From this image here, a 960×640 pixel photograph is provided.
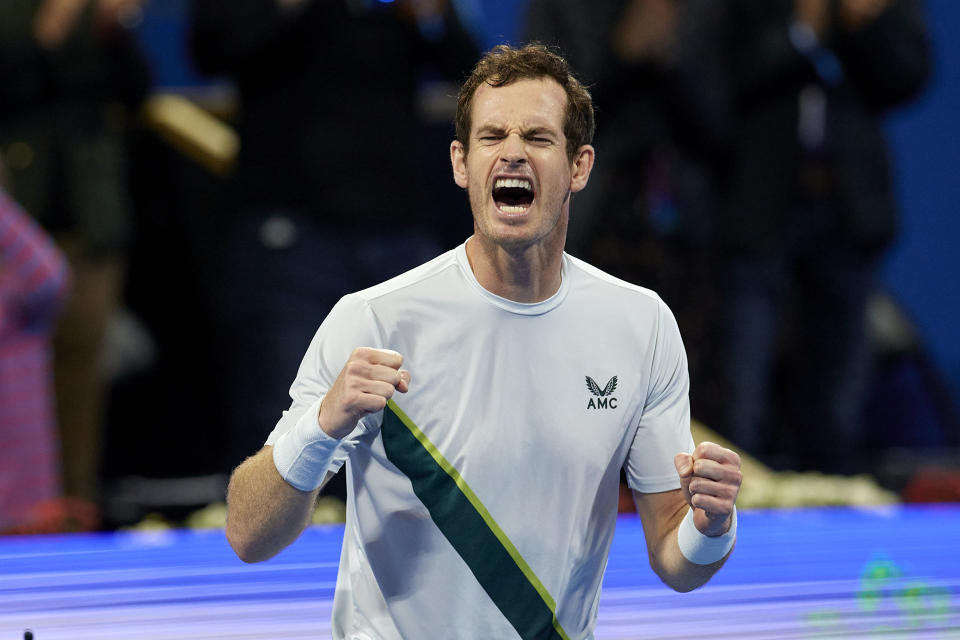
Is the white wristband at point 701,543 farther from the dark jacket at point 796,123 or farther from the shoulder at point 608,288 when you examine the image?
the dark jacket at point 796,123

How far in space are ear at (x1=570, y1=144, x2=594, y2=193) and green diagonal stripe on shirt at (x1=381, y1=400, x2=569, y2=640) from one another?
1.67 ft

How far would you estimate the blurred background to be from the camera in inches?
186

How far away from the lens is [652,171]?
566cm

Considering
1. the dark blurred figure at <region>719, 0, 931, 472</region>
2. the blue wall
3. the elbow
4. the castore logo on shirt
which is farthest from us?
the blue wall

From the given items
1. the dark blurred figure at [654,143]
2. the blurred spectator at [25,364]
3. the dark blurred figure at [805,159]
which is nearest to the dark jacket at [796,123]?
the dark blurred figure at [805,159]

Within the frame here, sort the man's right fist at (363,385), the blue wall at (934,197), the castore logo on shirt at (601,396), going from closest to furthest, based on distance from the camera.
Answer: the man's right fist at (363,385), the castore logo on shirt at (601,396), the blue wall at (934,197)

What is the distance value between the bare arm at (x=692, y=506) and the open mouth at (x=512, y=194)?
0.51m

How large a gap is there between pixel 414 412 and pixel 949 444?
184 inches

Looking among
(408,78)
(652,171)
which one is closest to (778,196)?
(652,171)

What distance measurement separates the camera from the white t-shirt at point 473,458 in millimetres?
2512

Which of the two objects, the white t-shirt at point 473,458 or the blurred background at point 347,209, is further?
the blurred background at point 347,209

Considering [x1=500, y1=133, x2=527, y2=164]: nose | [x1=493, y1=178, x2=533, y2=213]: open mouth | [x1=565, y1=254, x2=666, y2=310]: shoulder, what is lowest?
[x1=565, y1=254, x2=666, y2=310]: shoulder

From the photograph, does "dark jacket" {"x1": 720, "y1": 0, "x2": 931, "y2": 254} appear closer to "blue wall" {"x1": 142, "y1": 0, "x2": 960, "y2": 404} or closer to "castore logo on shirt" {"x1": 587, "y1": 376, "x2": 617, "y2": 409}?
"blue wall" {"x1": 142, "y1": 0, "x2": 960, "y2": 404}

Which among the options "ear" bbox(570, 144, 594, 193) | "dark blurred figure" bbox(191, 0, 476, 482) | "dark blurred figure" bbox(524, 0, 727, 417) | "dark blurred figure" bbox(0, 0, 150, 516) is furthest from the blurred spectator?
"ear" bbox(570, 144, 594, 193)
